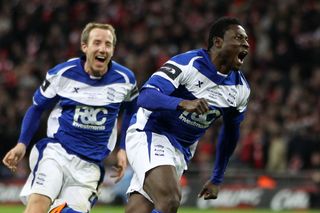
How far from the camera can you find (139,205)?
23.7ft

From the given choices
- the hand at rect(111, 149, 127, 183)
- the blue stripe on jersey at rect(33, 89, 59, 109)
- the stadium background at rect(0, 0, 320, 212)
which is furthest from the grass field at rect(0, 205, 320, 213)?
the blue stripe on jersey at rect(33, 89, 59, 109)

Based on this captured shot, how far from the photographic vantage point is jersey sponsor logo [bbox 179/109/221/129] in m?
7.21

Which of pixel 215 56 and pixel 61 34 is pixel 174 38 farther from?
pixel 215 56

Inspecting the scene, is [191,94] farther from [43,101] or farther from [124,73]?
[43,101]

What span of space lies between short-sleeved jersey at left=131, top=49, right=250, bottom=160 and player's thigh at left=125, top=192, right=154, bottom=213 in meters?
0.50

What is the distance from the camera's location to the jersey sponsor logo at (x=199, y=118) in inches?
284

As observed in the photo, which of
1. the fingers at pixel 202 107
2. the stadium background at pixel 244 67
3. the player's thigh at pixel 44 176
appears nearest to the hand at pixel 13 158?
the player's thigh at pixel 44 176

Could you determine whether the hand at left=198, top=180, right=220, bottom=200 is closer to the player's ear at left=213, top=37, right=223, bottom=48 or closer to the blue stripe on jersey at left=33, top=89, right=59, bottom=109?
the player's ear at left=213, top=37, right=223, bottom=48

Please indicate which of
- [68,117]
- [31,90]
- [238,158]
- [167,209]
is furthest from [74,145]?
[31,90]

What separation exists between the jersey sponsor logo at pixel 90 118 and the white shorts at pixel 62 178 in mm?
280

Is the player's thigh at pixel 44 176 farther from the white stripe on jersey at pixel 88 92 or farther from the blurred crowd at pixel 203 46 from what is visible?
the blurred crowd at pixel 203 46

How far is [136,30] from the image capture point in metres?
19.5

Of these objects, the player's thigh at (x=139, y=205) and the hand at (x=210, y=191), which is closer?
the player's thigh at (x=139, y=205)

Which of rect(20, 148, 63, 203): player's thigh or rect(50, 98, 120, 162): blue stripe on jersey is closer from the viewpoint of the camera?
rect(20, 148, 63, 203): player's thigh
